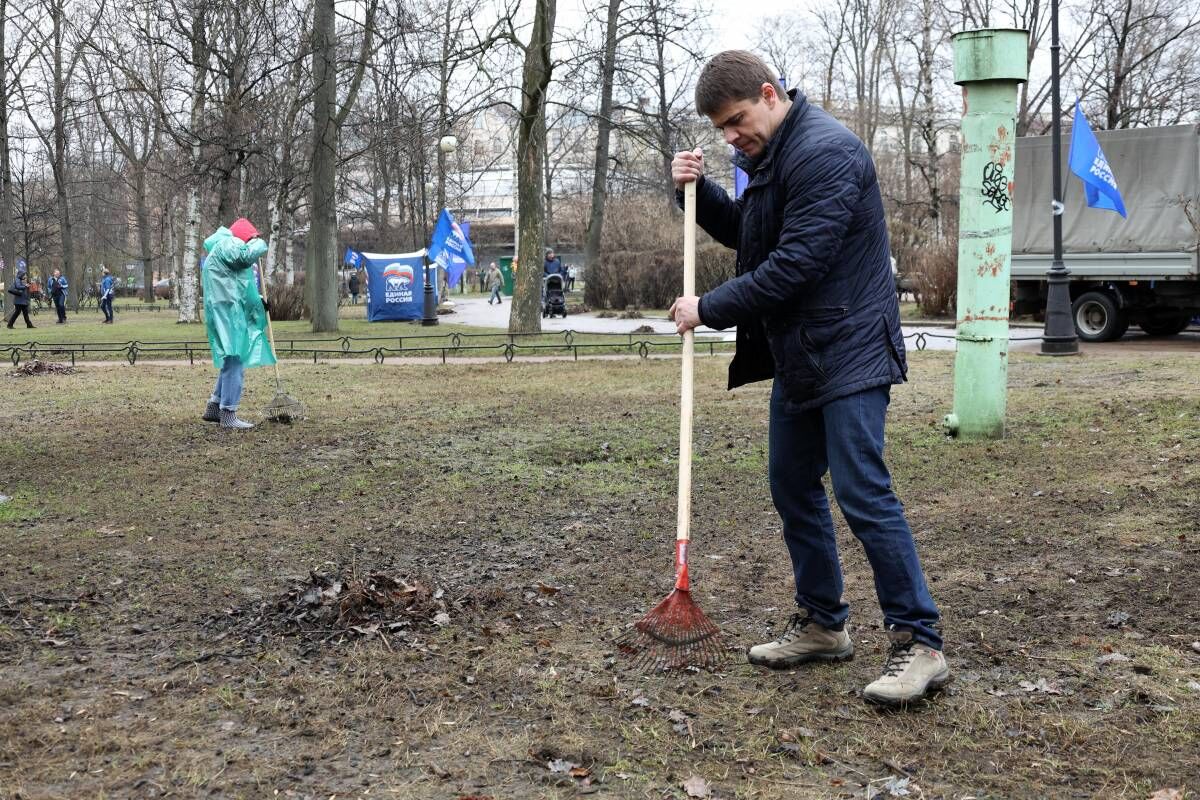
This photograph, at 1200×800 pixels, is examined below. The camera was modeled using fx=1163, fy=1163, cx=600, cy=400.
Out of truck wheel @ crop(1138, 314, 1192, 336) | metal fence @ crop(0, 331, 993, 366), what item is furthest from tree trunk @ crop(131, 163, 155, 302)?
truck wheel @ crop(1138, 314, 1192, 336)

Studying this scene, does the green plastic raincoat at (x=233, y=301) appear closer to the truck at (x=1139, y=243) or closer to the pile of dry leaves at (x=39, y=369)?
the pile of dry leaves at (x=39, y=369)

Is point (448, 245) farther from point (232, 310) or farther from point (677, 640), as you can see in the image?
point (677, 640)

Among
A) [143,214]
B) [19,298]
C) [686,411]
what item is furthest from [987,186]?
[143,214]

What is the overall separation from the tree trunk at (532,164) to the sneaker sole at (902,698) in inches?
660

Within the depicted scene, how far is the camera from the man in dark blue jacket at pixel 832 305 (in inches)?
138

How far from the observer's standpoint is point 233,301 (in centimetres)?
990

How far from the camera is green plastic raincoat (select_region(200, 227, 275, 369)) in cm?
980

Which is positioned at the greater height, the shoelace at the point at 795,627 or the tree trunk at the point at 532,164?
the tree trunk at the point at 532,164

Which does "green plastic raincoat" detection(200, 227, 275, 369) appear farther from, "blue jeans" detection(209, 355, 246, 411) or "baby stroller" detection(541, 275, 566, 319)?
"baby stroller" detection(541, 275, 566, 319)

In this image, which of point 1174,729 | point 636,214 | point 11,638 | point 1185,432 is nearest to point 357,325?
Answer: point 636,214

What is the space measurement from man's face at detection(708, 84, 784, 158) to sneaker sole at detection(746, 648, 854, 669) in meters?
1.67

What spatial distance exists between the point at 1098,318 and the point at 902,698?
16.7 m

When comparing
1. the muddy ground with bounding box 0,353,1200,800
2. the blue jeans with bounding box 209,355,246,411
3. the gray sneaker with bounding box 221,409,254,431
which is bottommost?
the muddy ground with bounding box 0,353,1200,800

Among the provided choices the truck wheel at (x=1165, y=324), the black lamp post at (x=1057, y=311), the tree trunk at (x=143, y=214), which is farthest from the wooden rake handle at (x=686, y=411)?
the tree trunk at (x=143, y=214)
